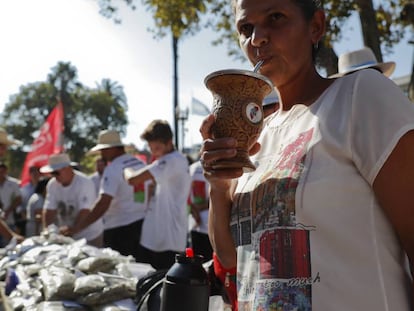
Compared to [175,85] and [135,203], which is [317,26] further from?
[175,85]

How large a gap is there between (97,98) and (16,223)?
44.2m

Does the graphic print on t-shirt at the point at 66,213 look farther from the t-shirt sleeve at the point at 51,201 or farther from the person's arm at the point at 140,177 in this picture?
the person's arm at the point at 140,177

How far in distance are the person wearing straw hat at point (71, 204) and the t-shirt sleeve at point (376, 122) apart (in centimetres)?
459

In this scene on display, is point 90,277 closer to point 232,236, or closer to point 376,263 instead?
point 232,236

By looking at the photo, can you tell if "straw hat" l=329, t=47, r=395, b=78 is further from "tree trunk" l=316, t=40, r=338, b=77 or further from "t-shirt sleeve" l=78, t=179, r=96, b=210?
"t-shirt sleeve" l=78, t=179, r=96, b=210

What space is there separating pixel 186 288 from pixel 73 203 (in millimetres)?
4290

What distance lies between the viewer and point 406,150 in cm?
102

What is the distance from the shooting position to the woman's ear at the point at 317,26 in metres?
1.29

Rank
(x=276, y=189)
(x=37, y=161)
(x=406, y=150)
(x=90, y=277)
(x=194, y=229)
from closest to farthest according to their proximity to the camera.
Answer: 1. (x=406, y=150)
2. (x=276, y=189)
3. (x=90, y=277)
4. (x=194, y=229)
5. (x=37, y=161)

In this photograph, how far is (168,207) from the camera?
493 cm

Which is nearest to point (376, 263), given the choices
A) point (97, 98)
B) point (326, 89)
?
point (326, 89)

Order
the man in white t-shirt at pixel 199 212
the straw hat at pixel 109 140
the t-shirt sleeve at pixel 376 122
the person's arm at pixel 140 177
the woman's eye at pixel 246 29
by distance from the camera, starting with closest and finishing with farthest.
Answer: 1. the t-shirt sleeve at pixel 376 122
2. the woman's eye at pixel 246 29
3. the person's arm at pixel 140 177
4. the straw hat at pixel 109 140
5. the man in white t-shirt at pixel 199 212

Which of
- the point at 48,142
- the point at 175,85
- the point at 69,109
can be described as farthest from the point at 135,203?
the point at 69,109

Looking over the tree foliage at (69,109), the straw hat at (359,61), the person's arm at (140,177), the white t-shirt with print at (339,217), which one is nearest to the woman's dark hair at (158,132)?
the person's arm at (140,177)
